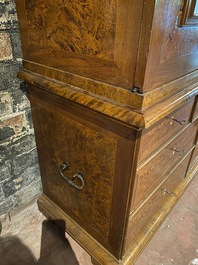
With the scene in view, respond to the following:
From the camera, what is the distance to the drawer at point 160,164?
0.80 metres

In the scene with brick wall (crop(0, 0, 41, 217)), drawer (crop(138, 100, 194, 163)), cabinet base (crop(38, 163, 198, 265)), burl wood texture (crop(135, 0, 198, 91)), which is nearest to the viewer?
burl wood texture (crop(135, 0, 198, 91))

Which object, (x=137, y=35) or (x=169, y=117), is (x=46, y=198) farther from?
(x=137, y=35)

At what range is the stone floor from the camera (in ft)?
3.59

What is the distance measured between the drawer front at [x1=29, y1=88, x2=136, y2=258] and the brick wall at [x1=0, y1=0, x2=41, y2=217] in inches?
2.6

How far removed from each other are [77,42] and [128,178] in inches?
18.7

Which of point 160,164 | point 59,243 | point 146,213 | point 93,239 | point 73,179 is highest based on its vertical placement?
point 160,164

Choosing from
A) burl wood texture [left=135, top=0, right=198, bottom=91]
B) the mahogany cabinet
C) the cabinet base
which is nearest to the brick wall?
the mahogany cabinet

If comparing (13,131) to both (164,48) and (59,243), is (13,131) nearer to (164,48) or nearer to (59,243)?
(59,243)

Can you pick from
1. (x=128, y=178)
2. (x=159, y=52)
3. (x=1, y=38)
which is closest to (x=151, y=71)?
(x=159, y=52)

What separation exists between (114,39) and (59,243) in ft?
3.53

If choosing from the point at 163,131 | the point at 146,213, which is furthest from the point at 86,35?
the point at 146,213

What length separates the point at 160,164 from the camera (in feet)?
3.00

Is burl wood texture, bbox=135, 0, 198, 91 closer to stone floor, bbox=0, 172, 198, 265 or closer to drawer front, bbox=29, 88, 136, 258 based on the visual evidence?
drawer front, bbox=29, 88, 136, 258

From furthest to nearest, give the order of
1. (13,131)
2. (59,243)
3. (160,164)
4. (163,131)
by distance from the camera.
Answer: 1. (59,243)
2. (13,131)
3. (160,164)
4. (163,131)
